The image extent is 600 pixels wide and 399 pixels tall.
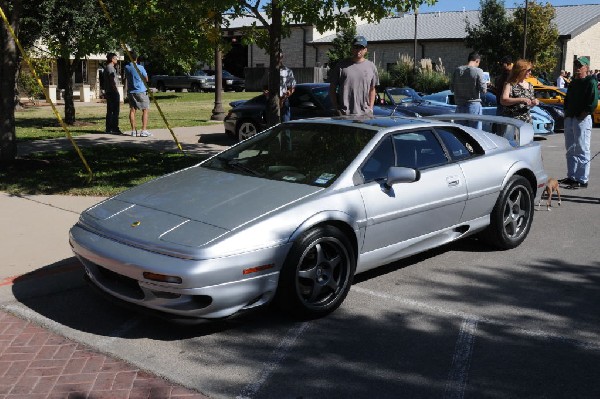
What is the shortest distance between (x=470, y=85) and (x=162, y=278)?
7805 millimetres

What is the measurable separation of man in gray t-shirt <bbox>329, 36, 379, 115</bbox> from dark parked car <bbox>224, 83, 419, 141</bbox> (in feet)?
12.7

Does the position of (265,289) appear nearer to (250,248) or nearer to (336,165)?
(250,248)

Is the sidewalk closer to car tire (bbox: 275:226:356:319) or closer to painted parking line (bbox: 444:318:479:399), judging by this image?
car tire (bbox: 275:226:356:319)

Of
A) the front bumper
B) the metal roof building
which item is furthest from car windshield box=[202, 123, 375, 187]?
the metal roof building

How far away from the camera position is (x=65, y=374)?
13.1ft

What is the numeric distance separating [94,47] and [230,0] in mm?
2606

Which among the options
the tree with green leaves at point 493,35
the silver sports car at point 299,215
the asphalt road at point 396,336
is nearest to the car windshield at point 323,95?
the silver sports car at point 299,215

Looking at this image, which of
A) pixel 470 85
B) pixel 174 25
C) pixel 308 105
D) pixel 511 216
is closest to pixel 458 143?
pixel 511 216

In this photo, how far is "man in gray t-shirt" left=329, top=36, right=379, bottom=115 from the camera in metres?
8.59

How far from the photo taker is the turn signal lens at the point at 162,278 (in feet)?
13.7

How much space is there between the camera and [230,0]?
896 centimetres

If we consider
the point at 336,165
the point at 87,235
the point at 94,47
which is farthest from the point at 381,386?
the point at 94,47

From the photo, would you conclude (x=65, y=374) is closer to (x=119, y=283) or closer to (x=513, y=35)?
(x=119, y=283)

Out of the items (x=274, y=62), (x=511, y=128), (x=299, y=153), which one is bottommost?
(x=299, y=153)
